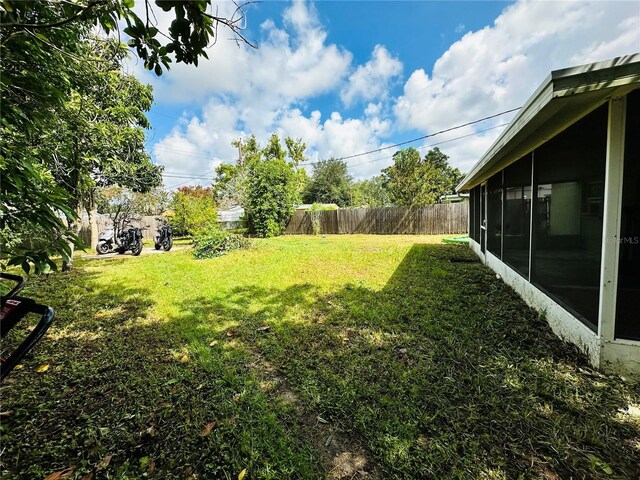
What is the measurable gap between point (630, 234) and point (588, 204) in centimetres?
36

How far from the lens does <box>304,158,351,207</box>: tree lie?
3494 centimetres

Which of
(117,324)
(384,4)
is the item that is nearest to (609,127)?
(384,4)

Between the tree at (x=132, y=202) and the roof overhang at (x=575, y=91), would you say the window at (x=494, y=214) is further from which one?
the tree at (x=132, y=202)

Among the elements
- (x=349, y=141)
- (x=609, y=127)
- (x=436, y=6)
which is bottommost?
(x=609, y=127)

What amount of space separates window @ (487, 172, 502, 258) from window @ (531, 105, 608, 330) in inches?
69.3

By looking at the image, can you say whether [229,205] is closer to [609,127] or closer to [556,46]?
[556,46]

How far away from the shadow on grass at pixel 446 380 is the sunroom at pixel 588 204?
28 cm

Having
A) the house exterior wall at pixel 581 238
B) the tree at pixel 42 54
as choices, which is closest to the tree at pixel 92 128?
the tree at pixel 42 54

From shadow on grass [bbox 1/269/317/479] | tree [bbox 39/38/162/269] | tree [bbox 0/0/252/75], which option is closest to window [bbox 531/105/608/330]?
shadow on grass [bbox 1/269/317/479]

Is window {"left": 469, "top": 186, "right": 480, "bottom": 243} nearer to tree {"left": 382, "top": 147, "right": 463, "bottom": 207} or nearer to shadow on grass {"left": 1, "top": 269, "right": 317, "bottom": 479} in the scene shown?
shadow on grass {"left": 1, "top": 269, "right": 317, "bottom": 479}

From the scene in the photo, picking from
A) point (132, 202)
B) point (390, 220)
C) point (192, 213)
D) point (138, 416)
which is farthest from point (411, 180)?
point (138, 416)

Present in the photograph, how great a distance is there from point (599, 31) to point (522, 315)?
3914mm

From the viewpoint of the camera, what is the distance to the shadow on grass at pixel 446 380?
1.44 metres

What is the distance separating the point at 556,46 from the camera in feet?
15.5
